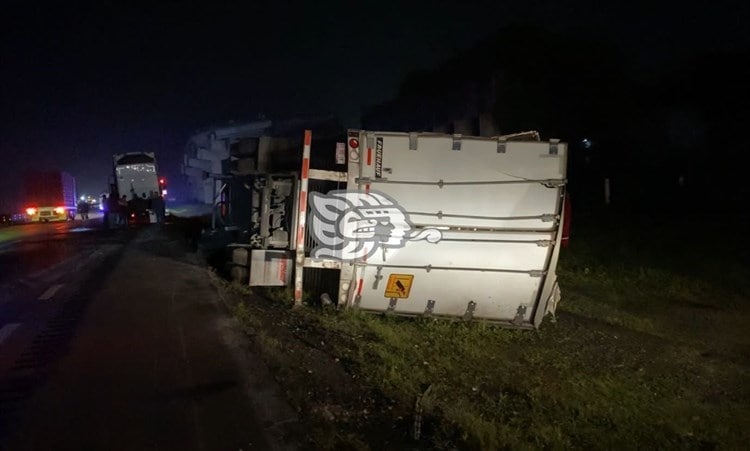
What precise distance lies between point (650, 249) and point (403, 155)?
335 inches

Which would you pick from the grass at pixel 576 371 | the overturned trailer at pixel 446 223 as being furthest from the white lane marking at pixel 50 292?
the overturned trailer at pixel 446 223

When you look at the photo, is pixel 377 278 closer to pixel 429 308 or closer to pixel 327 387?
pixel 429 308

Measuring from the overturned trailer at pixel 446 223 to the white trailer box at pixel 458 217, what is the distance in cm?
1

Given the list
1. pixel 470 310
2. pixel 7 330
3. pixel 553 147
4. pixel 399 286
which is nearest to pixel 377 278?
pixel 399 286

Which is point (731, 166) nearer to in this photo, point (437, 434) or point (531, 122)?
point (531, 122)

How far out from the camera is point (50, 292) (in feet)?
29.6

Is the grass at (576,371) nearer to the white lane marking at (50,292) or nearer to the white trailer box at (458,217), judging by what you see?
the white trailer box at (458,217)

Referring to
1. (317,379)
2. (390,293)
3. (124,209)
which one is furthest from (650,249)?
(124,209)

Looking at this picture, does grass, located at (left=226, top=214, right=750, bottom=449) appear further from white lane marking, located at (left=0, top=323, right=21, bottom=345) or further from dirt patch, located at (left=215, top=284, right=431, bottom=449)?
white lane marking, located at (left=0, top=323, right=21, bottom=345)

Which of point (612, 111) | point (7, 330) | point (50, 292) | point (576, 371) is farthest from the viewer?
point (612, 111)

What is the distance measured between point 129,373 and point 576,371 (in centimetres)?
440

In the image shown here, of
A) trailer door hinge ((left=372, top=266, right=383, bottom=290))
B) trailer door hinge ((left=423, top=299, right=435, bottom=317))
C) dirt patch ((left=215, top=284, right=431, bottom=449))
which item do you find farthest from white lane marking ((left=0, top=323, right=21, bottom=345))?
trailer door hinge ((left=423, top=299, right=435, bottom=317))

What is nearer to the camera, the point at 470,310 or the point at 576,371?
the point at 576,371

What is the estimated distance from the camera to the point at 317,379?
5.32 meters
